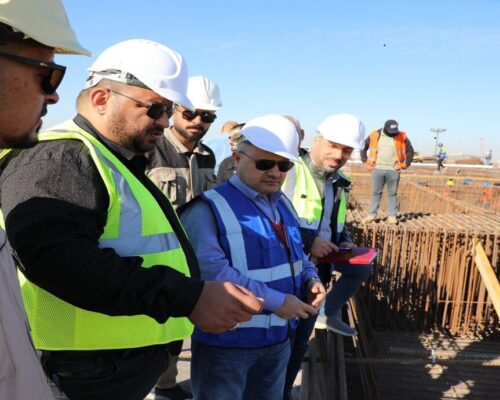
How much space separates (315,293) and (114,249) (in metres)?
1.41

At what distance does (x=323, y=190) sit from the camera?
3.65 m

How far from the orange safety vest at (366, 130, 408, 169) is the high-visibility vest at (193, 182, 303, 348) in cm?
646

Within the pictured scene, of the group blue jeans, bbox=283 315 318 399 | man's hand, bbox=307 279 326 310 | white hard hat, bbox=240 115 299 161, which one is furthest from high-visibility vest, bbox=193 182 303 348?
blue jeans, bbox=283 315 318 399

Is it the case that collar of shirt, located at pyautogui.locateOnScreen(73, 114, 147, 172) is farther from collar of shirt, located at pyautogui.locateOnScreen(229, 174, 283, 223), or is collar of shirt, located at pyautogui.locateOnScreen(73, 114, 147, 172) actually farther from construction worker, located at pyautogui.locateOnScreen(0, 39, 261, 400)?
collar of shirt, located at pyautogui.locateOnScreen(229, 174, 283, 223)

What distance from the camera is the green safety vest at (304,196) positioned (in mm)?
3533

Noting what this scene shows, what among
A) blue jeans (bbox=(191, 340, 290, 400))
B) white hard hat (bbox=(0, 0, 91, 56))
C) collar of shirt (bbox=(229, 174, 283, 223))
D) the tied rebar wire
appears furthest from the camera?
the tied rebar wire

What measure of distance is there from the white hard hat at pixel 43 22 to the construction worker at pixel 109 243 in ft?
1.28

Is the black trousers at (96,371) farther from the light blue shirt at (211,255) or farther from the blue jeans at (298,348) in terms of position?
the blue jeans at (298,348)

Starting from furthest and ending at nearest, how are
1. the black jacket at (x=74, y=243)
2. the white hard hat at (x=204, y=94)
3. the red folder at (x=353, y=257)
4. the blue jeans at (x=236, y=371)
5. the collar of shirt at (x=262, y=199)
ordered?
the white hard hat at (x=204, y=94)
the red folder at (x=353, y=257)
the collar of shirt at (x=262, y=199)
the blue jeans at (x=236, y=371)
the black jacket at (x=74, y=243)

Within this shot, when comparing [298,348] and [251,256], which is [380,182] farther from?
[251,256]

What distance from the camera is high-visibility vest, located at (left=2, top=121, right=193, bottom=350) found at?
150 centimetres

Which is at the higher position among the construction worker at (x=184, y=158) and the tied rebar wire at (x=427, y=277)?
the construction worker at (x=184, y=158)

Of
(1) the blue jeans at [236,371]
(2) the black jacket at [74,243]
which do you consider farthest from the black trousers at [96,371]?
(1) the blue jeans at [236,371]

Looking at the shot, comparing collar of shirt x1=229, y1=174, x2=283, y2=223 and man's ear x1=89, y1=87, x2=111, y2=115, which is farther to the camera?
collar of shirt x1=229, y1=174, x2=283, y2=223
